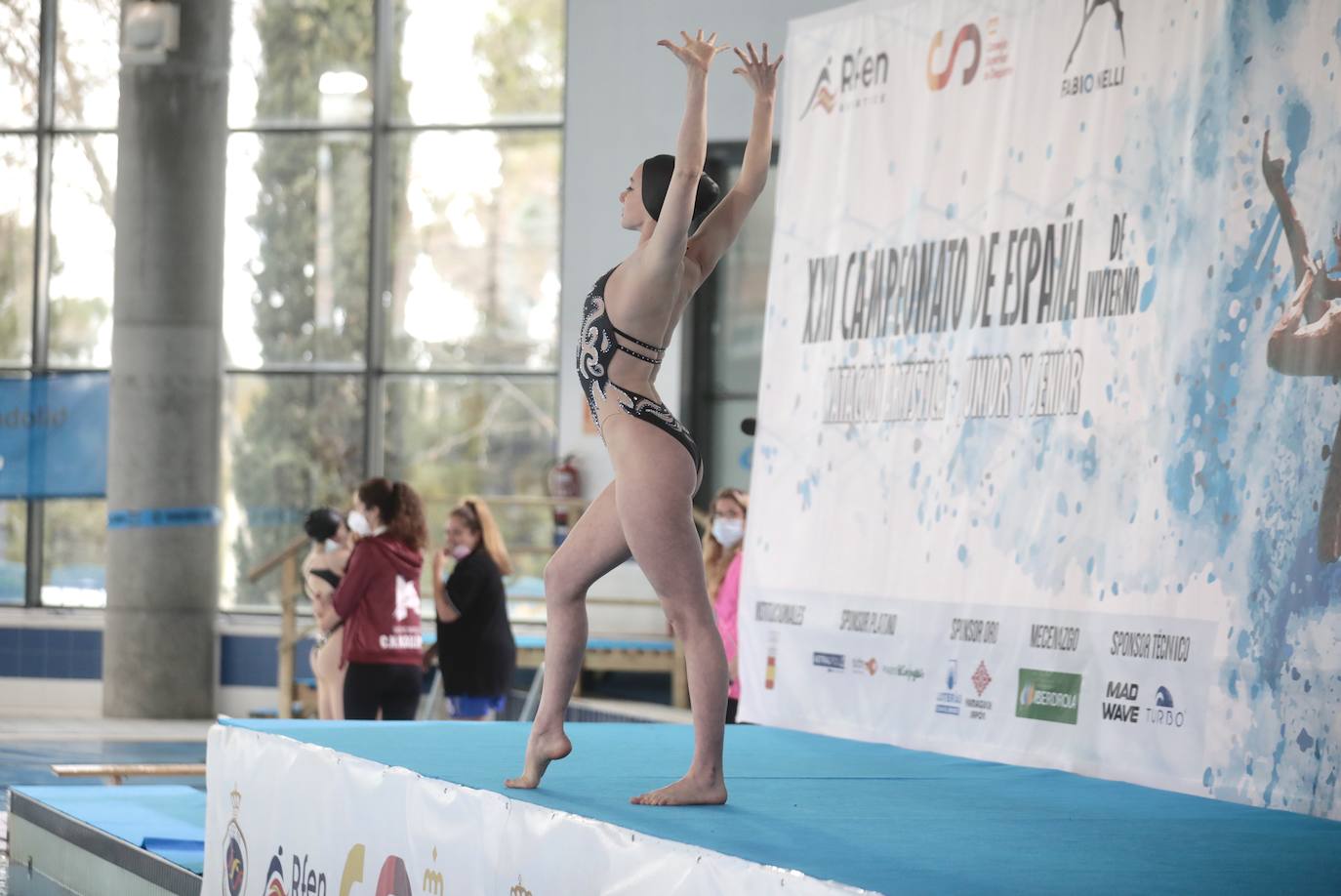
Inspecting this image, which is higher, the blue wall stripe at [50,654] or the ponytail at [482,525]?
the ponytail at [482,525]

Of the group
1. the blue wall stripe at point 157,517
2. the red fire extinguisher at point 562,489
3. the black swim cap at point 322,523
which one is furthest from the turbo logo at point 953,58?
the blue wall stripe at point 157,517

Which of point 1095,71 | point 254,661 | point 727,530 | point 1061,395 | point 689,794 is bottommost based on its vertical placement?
point 254,661

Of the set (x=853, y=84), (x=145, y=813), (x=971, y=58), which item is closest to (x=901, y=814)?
(x=971, y=58)

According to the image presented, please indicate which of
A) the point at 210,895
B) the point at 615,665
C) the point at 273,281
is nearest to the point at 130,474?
the point at 273,281

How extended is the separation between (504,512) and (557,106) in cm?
281

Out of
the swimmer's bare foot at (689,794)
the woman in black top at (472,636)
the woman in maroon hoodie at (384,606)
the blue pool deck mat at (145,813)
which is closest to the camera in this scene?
the swimmer's bare foot at (689,794)

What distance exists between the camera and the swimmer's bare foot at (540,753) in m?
3.43

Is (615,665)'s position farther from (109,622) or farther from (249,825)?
(249,825)

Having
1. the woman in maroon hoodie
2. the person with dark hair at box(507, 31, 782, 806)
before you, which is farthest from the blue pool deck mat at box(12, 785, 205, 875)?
the person with dark hair at box(507, 31, 782, 806)

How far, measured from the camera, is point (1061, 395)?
4.66 m

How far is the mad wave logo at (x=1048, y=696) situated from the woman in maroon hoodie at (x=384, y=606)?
270 cm

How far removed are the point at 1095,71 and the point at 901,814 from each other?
222cm

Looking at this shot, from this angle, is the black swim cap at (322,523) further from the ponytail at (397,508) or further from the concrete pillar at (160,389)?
the concrete pillar at (160,389)

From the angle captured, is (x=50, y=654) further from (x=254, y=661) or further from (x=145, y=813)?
(x=145, y=813)
